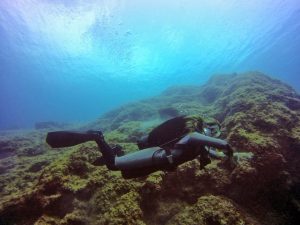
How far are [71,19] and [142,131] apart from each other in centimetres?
2874

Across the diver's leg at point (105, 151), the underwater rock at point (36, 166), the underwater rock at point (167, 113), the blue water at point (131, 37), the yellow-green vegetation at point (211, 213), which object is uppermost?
the blue water at point (131, 37)

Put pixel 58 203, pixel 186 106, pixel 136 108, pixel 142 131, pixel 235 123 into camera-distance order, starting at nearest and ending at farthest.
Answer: pixel 58 203, pixel 235 123, pixel 142 131, pixel 186 106, pixel 136 108

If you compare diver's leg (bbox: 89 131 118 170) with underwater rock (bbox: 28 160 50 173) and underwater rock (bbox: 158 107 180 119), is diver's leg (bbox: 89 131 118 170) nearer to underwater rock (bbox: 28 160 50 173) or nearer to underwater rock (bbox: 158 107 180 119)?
underwater rock (bbox: 28 160 50 173)

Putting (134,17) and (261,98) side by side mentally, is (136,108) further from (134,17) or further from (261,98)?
(134,17)

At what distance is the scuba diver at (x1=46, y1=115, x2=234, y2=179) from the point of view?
340 centimetres

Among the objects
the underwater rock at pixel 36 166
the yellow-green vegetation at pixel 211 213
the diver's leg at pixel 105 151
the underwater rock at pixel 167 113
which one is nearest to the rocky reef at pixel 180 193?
the yellow-green vegetation at pixel 211 213

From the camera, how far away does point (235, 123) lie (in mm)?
6469

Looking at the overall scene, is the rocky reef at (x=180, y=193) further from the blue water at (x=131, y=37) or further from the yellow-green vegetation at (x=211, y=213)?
the blue water at (x=131, y=37)

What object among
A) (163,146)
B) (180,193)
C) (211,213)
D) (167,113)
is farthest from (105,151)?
(167,113)

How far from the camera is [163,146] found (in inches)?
150

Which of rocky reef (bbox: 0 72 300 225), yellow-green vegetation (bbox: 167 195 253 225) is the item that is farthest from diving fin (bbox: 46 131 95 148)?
yellow-green vegetation (bbox: 167 195 253 225)

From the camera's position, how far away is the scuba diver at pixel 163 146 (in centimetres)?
340

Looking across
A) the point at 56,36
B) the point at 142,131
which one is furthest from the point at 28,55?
the point at 142,131

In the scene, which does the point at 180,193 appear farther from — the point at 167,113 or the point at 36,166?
the point at 167,113
